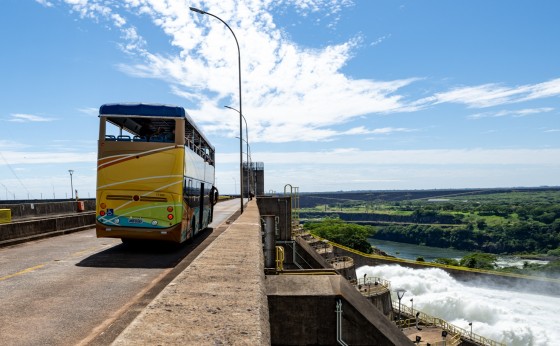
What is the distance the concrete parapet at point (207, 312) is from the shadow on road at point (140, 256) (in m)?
4.77

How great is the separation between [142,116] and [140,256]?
4.09 metres

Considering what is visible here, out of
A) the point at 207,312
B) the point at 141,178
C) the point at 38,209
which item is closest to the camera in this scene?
the point at 207,312

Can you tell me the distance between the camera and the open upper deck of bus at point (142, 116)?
11914mm

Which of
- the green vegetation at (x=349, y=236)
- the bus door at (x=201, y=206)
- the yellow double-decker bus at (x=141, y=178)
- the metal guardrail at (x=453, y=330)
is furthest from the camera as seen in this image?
the green vegetation at (x=349, y=236)

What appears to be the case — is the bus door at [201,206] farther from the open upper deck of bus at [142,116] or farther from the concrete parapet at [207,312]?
the concrete parapet at [207,312]

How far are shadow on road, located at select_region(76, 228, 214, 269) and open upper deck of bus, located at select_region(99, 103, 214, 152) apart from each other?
359 cm

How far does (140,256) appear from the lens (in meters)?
11.9

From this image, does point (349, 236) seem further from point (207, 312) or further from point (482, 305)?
point (207, 312)

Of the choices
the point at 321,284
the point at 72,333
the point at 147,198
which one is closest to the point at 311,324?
the point at 321,284

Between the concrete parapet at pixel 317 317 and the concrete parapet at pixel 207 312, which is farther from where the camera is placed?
the concrete parapet at pixel 317 317

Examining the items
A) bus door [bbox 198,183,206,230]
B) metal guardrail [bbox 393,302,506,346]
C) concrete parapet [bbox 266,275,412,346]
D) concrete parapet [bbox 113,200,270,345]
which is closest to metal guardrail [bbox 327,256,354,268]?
metal guardrail [bbox 393,302,506,346]

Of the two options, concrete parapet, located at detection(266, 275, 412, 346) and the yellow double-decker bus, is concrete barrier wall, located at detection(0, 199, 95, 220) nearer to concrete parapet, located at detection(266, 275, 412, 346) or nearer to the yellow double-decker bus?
the yellow double-decker bus

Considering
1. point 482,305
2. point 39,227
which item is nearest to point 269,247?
point 39,227

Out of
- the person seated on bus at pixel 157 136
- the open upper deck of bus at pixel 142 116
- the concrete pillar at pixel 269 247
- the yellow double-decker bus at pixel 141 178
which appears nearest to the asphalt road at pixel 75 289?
the yellow double-decker bus at pixel 141 178
